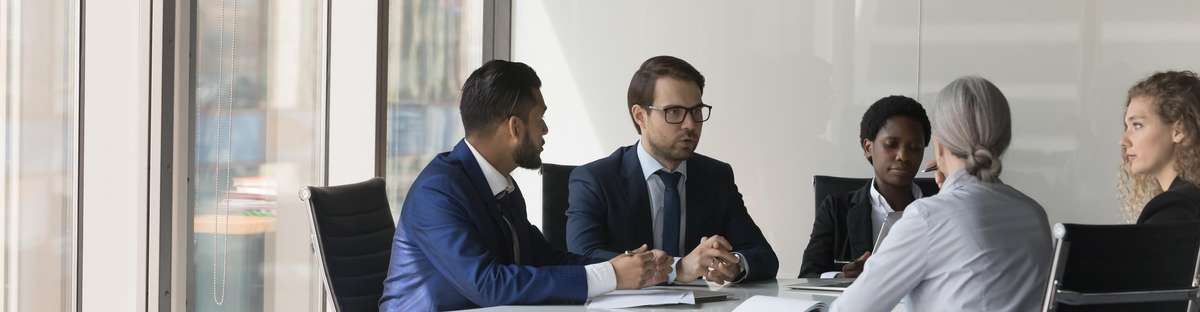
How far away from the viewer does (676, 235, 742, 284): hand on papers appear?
3213 mm

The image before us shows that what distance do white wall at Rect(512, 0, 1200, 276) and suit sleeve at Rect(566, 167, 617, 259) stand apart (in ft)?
8.04

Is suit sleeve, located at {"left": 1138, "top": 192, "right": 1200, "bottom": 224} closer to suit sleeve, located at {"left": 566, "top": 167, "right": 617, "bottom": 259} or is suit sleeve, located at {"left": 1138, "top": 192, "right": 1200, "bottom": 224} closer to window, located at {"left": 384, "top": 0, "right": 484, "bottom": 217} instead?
suit sleeve, located at {"left": 566, "top": 167, "right": 617, "bottom": 259}

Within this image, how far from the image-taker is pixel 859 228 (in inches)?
161

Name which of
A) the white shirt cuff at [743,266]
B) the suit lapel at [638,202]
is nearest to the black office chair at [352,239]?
the suit lapel at [638,202]

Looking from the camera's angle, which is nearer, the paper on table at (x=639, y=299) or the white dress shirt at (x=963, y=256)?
the white dress shirt at (x=963, y=256)

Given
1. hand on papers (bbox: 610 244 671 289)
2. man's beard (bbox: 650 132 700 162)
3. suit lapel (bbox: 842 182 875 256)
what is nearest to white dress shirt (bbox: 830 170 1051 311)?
hand on papers (bbox: 610 244 671 289)

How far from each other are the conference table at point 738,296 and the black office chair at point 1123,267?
0.55m

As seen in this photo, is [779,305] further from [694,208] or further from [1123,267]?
[694,208]

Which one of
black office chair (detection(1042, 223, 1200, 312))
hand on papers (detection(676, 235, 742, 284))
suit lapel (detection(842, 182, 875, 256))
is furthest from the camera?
suit lapel (detection(842, 182, 875, 256))

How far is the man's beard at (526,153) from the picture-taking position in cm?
300

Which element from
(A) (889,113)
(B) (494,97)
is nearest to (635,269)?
(B) (494,97)

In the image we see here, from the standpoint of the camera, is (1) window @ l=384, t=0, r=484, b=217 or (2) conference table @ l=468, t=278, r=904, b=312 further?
(1) window @ l=384, t=0, r=484, b=217

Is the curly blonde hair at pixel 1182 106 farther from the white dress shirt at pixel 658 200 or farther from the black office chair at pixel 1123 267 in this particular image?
the white dress shirt at pixel 658 200

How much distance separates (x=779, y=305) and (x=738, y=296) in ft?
1.17
